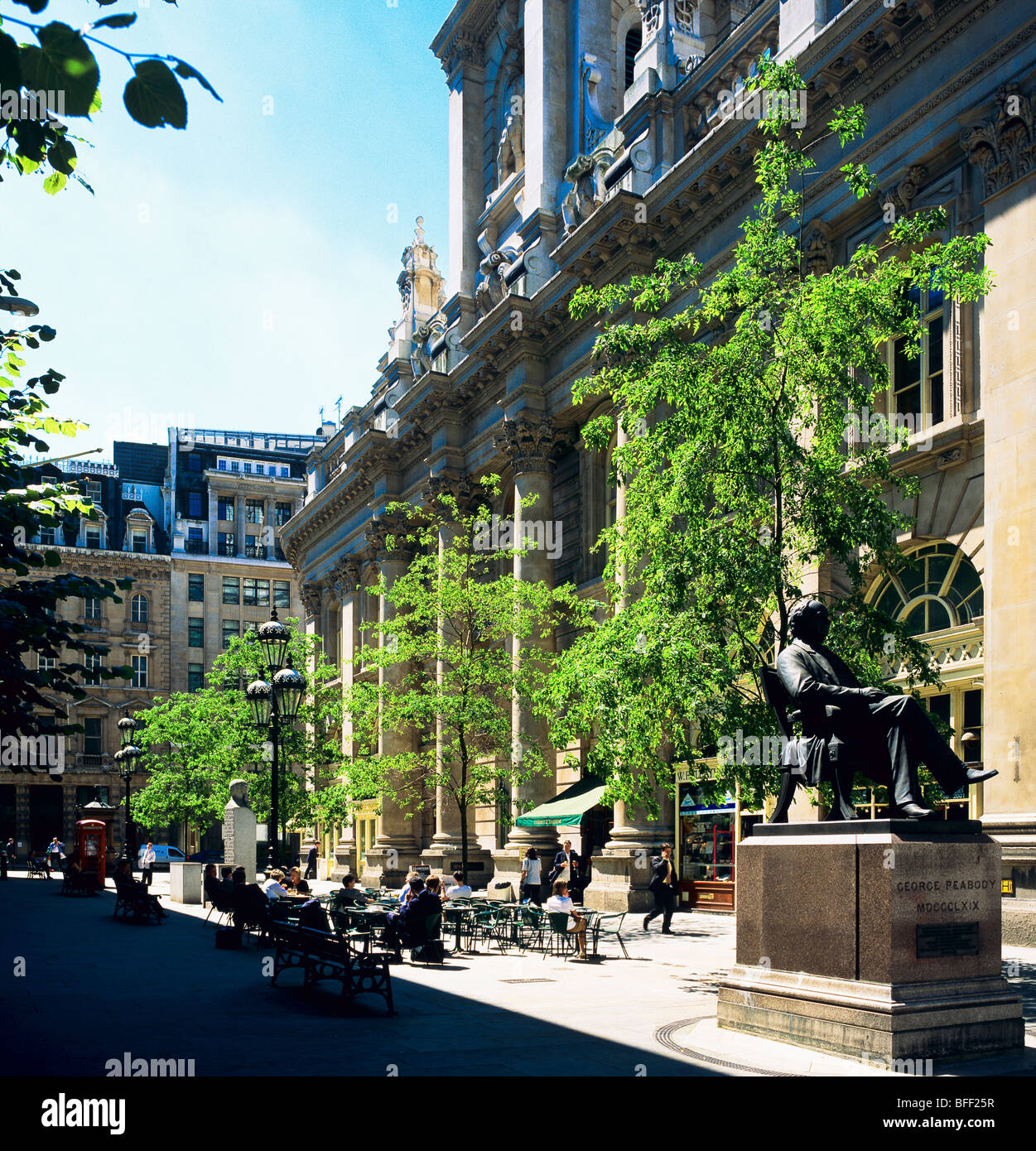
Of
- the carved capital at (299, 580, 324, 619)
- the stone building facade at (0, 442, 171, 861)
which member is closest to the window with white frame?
the carved capital at (299, 580, 324, 619)

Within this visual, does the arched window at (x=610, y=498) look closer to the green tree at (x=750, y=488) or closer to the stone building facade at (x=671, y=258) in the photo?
the stone building facade at (x=671, y=258)

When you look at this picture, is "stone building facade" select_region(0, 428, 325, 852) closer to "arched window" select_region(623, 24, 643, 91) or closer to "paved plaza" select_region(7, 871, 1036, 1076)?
"arched window" select_region(623, 24, 643, 91)

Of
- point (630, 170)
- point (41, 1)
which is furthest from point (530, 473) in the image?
point (41, 1)

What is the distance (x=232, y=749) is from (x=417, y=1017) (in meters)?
35.3

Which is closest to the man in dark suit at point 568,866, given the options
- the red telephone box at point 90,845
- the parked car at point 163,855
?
the red telephone box at point 90,845

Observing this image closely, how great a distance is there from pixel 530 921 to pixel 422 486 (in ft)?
80.7

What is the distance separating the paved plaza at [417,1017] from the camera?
10.3 meters

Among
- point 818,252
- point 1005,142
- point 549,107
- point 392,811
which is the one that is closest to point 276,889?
point 818,252

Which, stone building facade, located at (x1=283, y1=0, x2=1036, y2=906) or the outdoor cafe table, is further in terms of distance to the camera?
the outdoor cafe table

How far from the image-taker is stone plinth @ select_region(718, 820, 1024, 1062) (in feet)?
32.4

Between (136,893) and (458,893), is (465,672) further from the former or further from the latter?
(136,893)

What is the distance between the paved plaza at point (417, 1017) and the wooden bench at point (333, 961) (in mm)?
249

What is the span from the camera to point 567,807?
3072 cm

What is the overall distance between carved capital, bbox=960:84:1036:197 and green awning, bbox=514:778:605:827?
16.3 m
